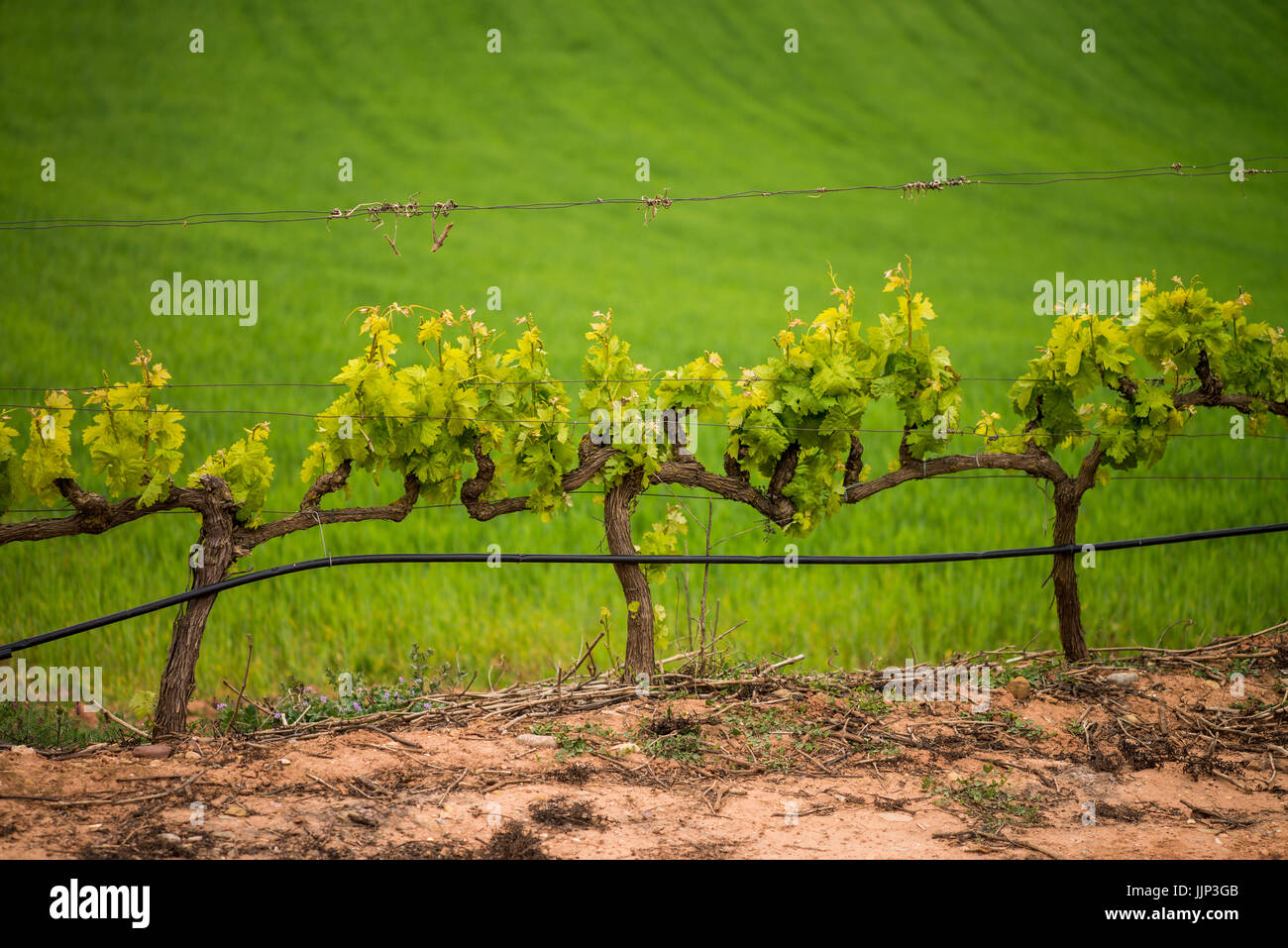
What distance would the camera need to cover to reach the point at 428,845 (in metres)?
3.57

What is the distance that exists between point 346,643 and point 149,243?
936cm

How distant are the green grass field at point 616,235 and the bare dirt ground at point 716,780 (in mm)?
1269

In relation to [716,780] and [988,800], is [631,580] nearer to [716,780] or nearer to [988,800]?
[716,780]

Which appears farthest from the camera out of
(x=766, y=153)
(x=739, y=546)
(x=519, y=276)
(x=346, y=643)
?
(x=766, y=153)

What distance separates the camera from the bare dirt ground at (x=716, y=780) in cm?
362

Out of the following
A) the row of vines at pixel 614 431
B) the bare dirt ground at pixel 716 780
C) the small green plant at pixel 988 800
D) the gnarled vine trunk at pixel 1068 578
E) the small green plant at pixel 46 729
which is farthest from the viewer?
the gnarled vine trunk at pixel 1068 578

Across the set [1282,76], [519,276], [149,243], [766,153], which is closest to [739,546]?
[519,276]

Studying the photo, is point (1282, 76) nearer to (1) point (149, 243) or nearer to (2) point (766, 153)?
(2) point (766, 153)

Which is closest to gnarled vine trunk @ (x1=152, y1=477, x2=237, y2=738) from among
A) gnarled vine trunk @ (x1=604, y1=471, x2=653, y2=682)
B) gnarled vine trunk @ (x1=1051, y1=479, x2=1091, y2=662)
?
Result: gnarled vine trunk @ (x1=604, y1=471, x2=653, y2=682)

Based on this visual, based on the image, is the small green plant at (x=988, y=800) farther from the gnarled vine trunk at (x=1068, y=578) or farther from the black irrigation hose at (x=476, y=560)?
the gnarled vine trunk at (x=1068, y=578)

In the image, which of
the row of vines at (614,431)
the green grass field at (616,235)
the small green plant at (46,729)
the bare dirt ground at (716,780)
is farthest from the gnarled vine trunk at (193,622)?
the green grass field at (616,235)

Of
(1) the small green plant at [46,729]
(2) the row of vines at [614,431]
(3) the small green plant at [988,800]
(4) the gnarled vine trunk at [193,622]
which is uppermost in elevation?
(2) the row of vines at [614,431]

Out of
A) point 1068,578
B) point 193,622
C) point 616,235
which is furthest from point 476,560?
point 616,235

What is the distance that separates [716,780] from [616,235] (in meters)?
13.0
